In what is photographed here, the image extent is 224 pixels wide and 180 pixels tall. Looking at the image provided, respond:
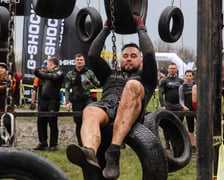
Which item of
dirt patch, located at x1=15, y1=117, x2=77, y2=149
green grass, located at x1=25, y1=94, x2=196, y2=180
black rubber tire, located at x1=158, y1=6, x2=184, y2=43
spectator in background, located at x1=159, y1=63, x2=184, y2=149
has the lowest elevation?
dirt patch, located at x1=15, y1=117, x2=77, y2=149

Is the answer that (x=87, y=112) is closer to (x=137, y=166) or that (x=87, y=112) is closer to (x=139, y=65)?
(x=139, y=65)

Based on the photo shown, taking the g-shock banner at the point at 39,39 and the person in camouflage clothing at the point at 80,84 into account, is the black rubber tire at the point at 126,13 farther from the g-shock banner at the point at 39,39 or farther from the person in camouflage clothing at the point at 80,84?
the g-shock banner at the point at 39,39

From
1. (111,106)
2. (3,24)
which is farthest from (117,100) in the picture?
(3,24)

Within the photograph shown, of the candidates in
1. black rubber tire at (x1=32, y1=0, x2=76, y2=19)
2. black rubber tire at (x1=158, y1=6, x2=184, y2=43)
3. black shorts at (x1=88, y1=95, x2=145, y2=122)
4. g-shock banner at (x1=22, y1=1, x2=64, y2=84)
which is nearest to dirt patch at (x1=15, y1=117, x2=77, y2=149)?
g-shock banner at (x1=22, y1=1, x2=64, y2=84)

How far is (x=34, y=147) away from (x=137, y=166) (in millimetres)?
2545

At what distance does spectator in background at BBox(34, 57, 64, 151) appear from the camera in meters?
8.61

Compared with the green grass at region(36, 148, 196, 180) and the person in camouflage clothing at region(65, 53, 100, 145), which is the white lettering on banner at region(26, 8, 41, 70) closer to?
the person in camouflage clothing at region(65, 53, 100, 145)

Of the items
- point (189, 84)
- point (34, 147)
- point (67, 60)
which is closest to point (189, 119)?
point (189, 84)

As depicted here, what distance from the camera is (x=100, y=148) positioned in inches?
190

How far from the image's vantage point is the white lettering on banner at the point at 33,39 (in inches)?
591

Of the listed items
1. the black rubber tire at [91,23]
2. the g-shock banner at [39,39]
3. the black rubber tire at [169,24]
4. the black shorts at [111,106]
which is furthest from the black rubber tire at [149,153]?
the g-shock banner at [39,39]

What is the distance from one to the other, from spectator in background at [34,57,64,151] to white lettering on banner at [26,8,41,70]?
618cm

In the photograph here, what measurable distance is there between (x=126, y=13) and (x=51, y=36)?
11.2 m

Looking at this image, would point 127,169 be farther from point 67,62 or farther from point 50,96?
point 67,62
